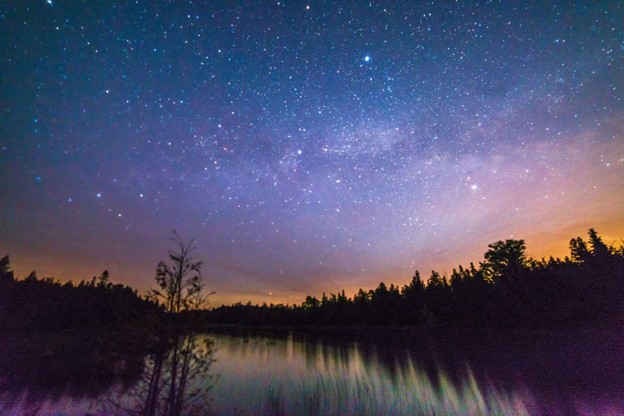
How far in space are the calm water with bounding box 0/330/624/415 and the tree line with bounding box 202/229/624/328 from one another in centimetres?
3859

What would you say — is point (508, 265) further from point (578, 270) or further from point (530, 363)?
point (530, 363)

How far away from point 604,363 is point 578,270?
67.5 meters

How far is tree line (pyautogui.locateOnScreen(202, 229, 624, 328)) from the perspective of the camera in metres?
80.2

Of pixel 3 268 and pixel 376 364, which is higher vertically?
pixel 3 268

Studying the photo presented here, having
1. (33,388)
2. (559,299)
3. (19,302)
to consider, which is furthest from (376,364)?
(19,302)

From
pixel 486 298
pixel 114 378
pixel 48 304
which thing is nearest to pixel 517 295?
pixel 486 298

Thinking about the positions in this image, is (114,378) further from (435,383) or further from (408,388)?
(435,383)

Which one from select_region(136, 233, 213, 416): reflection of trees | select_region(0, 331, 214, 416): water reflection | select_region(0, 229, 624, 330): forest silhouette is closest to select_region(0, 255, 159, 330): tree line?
select_region(0, 229, 624, 330): forest silhouette

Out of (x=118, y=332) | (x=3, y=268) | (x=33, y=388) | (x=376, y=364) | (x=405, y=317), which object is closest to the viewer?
(x=118, y=332)

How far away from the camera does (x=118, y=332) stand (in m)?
8.88

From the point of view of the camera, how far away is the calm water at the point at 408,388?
853 inches

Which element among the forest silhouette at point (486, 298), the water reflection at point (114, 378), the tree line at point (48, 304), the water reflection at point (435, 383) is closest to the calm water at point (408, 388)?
the water reflection at point (435, 383)

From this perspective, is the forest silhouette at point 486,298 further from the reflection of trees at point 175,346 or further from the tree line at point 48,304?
the reflection of trees at point 175,346

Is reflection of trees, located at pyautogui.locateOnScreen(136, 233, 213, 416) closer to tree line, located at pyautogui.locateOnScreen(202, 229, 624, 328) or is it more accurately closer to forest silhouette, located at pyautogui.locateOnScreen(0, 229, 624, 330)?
forest silhouette, located at pyautogui.locateOnScreen(0, 229, 624, 330)
